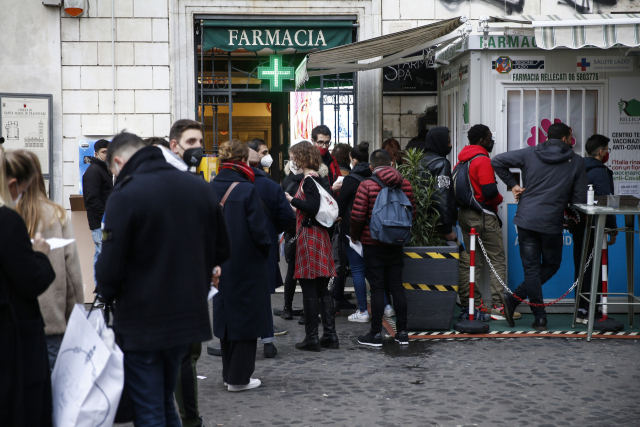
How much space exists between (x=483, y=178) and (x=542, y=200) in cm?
59

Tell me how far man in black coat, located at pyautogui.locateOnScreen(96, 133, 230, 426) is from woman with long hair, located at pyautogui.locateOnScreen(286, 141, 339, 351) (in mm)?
2624

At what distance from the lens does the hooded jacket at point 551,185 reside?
258 inches

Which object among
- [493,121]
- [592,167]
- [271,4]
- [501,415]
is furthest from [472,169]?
[271,4]

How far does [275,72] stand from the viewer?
383 inches

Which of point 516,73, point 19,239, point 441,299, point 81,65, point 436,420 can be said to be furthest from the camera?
point 81,65

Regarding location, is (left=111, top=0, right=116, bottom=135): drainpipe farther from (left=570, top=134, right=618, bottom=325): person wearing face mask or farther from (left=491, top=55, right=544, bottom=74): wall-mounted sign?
(left=570, top=134, right=618, bottom=325): person wearing face mask

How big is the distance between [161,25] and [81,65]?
1165 mm

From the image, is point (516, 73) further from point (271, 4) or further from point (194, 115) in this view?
point (194, 115)

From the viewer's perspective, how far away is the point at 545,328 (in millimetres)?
6707

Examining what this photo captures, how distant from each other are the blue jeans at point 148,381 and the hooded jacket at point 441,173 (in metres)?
3.91

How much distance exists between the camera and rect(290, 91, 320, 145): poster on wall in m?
9.72

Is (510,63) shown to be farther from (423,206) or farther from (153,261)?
(153,261)

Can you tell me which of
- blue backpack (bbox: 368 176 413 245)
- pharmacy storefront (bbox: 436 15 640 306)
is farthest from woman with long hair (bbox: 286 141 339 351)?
pharmacy storefront (bbox: 436 15 640 306)

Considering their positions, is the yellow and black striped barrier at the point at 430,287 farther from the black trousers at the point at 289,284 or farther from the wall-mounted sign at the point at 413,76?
the wall-mounted sign at the point at 413,76
